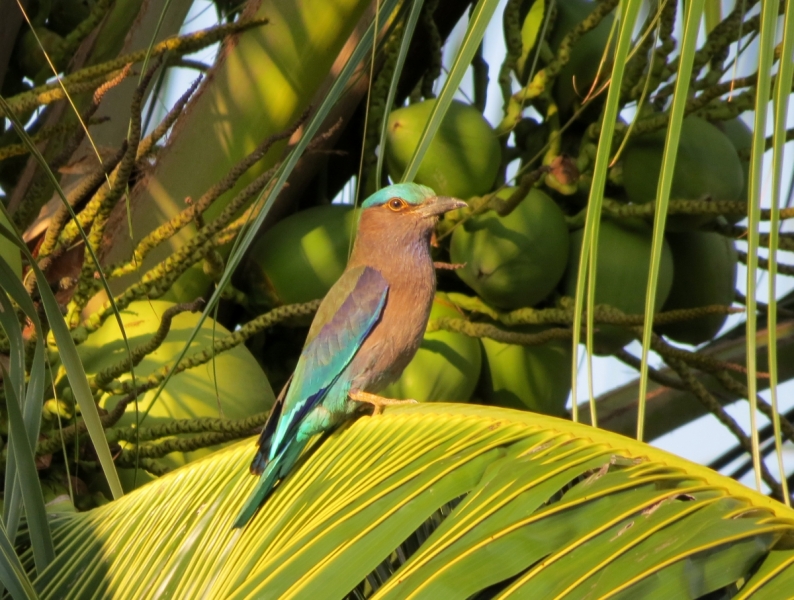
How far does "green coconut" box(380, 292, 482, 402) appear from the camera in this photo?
262 cm

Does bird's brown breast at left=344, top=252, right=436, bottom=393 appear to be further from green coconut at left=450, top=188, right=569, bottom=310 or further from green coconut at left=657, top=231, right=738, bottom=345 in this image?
green coconut at left=657, top=231, right=738, bottom=345

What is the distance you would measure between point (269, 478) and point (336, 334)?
0.62 m

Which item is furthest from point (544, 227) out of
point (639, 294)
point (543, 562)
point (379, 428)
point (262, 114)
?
point (543, 562)

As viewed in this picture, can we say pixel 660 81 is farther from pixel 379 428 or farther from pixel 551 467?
pixel 551 467

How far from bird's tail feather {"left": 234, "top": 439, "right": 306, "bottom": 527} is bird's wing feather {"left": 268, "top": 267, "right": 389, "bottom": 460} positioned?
0.30 feet

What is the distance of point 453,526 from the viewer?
4.00 feet

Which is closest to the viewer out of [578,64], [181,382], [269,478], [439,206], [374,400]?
[269,478]

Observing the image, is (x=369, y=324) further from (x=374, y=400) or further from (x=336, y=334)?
(x=374, y=400)

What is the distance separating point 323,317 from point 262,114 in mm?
752

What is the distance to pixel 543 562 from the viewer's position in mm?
1127

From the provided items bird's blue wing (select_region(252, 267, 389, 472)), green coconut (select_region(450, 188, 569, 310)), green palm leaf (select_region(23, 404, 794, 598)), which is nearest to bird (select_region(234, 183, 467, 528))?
bird's blue wing (select_region(252, 267, 389, 472))

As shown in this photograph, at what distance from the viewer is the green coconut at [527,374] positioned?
2.74m

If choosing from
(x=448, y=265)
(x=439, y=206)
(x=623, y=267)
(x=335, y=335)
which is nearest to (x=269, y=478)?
(x=335, y=335)

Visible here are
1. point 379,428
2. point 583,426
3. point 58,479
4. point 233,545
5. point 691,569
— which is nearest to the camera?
point 691,569
